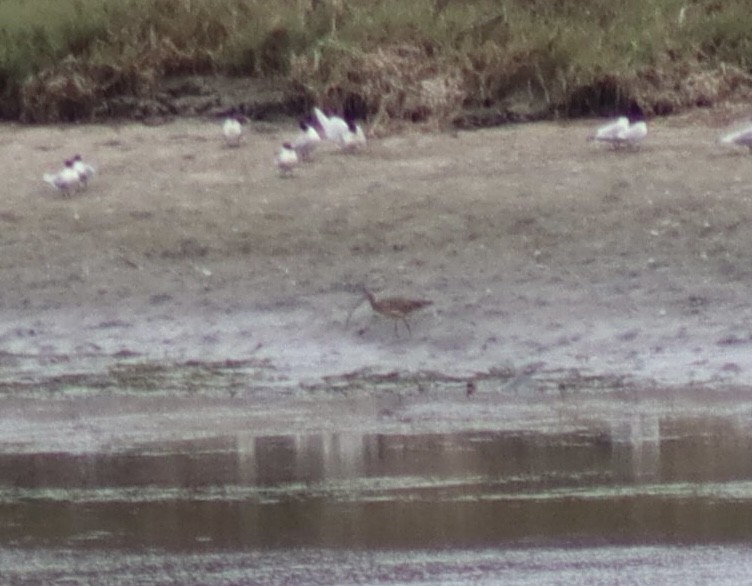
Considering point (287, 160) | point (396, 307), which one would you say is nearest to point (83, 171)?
point (287, 160)

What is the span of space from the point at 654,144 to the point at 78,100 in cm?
390

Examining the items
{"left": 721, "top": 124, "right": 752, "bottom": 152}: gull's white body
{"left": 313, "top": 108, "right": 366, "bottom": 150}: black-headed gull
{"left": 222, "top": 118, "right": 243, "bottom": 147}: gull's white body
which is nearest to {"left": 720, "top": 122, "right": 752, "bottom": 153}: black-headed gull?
{"left": 721, "top": 124, "right": 752, "bottom": 152}: gull's white body

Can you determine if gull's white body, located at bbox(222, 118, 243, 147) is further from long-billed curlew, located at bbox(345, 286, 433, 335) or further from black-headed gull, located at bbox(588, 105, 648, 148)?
long-billed curlew, located at bbox(345, 286, 433, 335)

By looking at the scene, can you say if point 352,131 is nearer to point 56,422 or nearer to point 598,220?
point 598,220

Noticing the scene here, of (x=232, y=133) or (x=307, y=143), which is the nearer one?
→ (x=307, y=143)

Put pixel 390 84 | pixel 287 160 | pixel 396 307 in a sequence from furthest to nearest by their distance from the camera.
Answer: pixel 390 84 < pixel 287 160 < pixel 396 307

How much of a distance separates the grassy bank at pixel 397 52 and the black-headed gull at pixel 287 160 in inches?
42.9

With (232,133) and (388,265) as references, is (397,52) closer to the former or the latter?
(232,133)

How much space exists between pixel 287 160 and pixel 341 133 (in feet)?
1.50

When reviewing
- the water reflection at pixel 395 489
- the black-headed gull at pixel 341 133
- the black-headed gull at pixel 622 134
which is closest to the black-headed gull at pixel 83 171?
the black-headed gull at pixel 341 133

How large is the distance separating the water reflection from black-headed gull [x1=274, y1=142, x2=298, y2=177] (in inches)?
155

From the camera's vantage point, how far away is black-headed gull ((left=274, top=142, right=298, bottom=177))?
12.8 m

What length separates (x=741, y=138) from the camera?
1255 centimetres

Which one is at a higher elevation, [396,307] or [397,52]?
[397,52]
